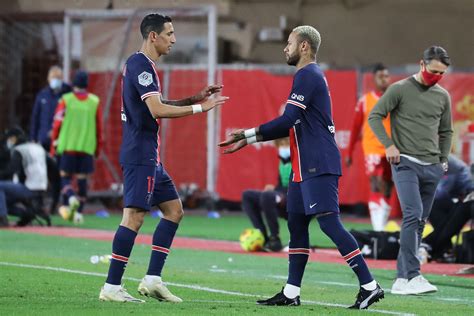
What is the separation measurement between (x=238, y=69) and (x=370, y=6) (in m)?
7.53

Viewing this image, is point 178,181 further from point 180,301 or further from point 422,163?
point 180,301

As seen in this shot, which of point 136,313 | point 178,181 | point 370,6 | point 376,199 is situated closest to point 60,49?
point 178,181

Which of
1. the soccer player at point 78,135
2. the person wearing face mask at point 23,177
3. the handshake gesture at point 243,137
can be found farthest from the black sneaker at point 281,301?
the soccer player at point 78,135

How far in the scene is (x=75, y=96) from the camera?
75.5ft

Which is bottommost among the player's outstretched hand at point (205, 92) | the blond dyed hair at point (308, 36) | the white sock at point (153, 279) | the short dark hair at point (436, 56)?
the white sock at point (153, 279)

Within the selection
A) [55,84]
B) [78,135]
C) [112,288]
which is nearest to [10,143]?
[78,135]

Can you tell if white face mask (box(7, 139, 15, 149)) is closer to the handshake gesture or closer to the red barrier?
the red barrier

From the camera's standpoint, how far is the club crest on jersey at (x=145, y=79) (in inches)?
419

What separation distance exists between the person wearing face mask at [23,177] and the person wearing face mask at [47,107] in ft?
6.81

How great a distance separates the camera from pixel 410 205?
12.8m

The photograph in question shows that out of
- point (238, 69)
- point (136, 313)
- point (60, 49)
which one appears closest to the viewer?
point (136, 313)

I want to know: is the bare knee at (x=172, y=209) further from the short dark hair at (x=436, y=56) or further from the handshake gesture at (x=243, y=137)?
the short dark hair at (x=436, y=56)

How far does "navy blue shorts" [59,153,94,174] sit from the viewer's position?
907 inches

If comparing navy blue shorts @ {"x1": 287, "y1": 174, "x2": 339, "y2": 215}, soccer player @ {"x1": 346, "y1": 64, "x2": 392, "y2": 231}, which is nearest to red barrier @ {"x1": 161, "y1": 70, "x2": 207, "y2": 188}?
soccer player @ {"x1": 346, "y1": 64, "x2": 392, "y2": 231}
